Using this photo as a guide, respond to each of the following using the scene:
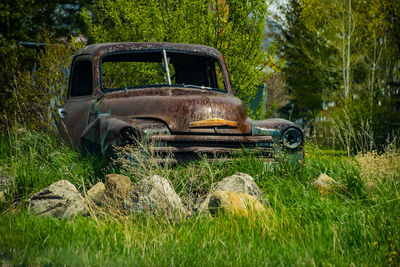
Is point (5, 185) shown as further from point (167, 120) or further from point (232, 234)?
point (232, 234)

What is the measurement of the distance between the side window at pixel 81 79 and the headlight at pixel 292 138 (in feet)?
9.36

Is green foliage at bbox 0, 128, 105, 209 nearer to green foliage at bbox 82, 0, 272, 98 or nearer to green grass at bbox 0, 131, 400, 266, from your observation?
green grass at bbox 0, 131, 400, 266

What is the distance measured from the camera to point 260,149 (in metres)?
6.24

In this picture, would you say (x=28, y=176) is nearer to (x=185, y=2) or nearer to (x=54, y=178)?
(x=54, y=178)

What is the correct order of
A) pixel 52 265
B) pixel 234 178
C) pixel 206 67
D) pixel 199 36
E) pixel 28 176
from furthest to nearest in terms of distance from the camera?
pixel 199 36 → pixel 206 67 → pixel 28 176 → pixel 234 178 → pixel 52 265

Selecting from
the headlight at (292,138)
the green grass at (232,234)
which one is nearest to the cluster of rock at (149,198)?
the green grass at (232,234)

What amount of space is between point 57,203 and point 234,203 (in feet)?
5.59

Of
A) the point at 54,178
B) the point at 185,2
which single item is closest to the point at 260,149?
the point at 54,178

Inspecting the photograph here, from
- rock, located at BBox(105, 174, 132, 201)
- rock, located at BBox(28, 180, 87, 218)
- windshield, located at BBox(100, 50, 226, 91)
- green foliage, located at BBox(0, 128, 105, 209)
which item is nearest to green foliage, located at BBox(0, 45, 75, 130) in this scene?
windshield, located at BBox(100, 50, 226, 91)

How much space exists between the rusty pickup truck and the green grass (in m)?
0.37

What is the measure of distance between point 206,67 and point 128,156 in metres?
2.78

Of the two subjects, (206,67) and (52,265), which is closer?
(52,265)

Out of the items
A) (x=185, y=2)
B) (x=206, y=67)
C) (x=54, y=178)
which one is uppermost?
(x=185, y=2)

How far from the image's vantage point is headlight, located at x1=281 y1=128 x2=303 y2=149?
20.6ft
